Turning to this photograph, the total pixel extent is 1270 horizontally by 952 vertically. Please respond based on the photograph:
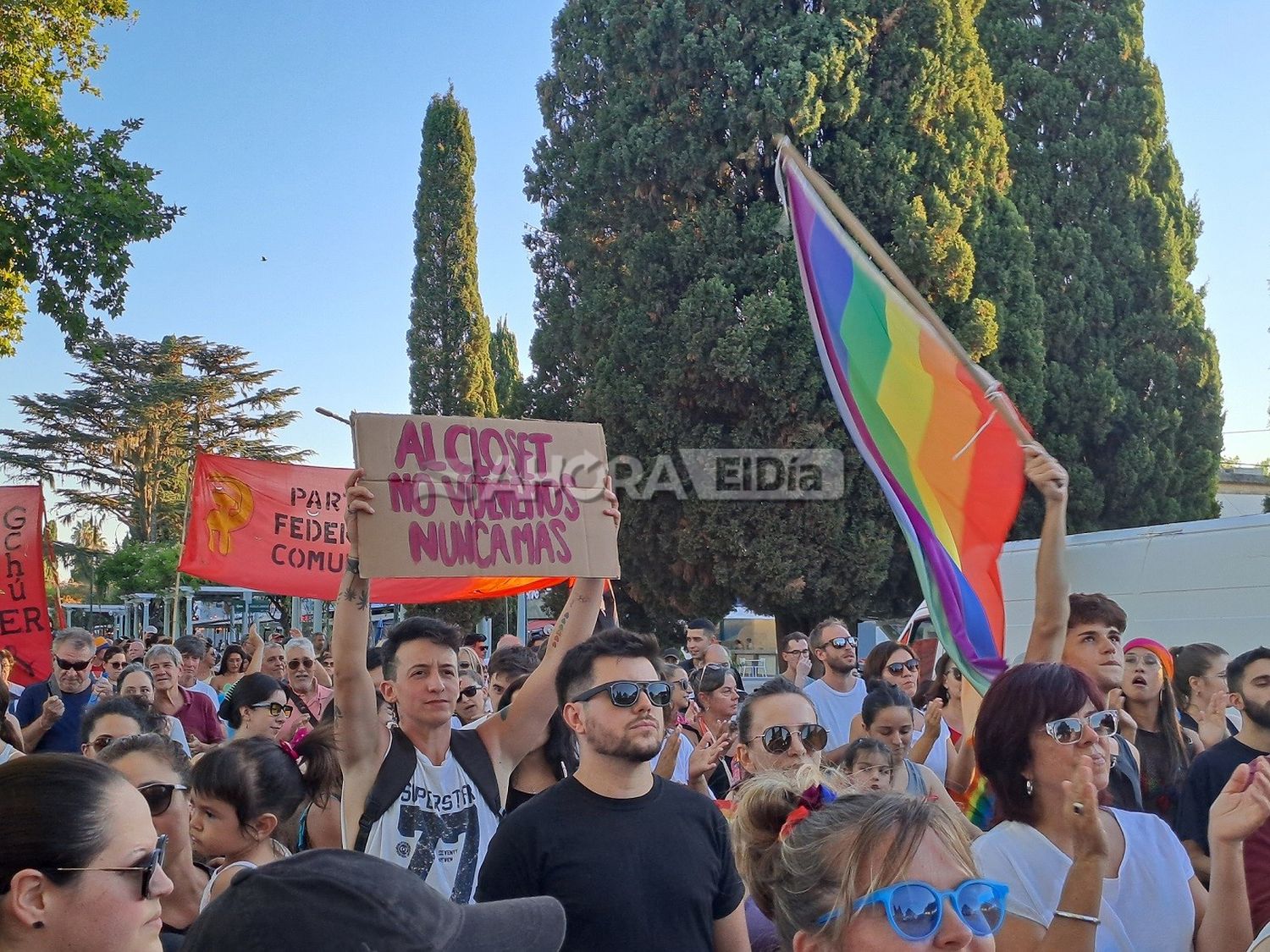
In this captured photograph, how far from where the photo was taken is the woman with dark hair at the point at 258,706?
580cm

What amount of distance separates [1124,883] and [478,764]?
203 cm

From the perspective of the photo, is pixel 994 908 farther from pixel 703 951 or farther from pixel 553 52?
pixel 553 52

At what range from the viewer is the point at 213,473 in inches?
432

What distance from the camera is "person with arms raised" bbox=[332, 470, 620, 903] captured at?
3.76 metres

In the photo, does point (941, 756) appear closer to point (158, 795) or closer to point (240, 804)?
point (240, 804)

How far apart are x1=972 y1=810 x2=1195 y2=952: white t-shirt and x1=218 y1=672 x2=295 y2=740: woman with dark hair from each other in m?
3.88

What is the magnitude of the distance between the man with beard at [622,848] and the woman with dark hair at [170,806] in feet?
2.71

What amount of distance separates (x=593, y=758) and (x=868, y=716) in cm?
237

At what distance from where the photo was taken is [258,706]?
5.81 metres

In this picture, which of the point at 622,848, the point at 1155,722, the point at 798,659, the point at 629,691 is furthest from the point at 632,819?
the point at 798,659

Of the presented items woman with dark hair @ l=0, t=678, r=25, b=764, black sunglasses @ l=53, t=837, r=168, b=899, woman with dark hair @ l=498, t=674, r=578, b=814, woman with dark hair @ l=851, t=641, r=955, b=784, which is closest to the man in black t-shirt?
woman with dark hair @ l=851, t=641, r=955, b=784

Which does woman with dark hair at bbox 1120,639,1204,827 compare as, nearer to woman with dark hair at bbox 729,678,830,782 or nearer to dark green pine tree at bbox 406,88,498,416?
woman with dark hair at bbox 729,678,830,782

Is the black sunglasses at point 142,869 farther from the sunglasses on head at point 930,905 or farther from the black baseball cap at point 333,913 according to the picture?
the sunglasses on head at point 930,905

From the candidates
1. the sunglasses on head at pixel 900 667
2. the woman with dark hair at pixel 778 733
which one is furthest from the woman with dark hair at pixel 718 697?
the woman with dark hair at pixel 778 733
